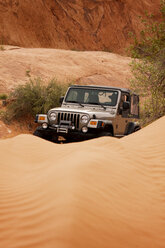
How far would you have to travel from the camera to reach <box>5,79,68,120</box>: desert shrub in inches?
583

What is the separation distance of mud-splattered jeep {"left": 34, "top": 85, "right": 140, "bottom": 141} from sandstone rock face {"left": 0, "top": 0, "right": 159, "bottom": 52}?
874 inches

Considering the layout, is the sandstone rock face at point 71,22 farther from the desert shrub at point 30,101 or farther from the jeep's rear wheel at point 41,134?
the jeep's rear wheel at point 41,134

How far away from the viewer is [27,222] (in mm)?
3398

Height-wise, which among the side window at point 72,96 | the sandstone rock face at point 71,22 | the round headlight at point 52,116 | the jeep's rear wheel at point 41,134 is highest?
the sandstone rock face at point 71,22

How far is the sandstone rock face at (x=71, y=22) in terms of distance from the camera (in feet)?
101

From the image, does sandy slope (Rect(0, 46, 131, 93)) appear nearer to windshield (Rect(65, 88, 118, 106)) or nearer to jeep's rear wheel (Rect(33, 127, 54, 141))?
windshield (Rect(65, 88, 118, 106))

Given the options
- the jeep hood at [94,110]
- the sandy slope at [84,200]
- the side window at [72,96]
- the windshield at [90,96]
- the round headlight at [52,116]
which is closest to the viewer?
the sandy slope at [84,200]

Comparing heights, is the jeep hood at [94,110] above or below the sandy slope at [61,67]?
below

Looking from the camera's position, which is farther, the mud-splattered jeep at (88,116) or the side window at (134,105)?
the side window at (134,105)

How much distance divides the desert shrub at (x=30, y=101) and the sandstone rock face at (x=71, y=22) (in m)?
15.6

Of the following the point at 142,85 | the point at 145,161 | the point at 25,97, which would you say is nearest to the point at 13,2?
the point at 25,97

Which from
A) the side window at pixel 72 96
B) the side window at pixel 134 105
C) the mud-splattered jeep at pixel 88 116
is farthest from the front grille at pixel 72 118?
the side window at pixel 134 105

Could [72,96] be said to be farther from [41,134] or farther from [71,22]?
[71,22]

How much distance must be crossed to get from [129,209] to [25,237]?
128cm
